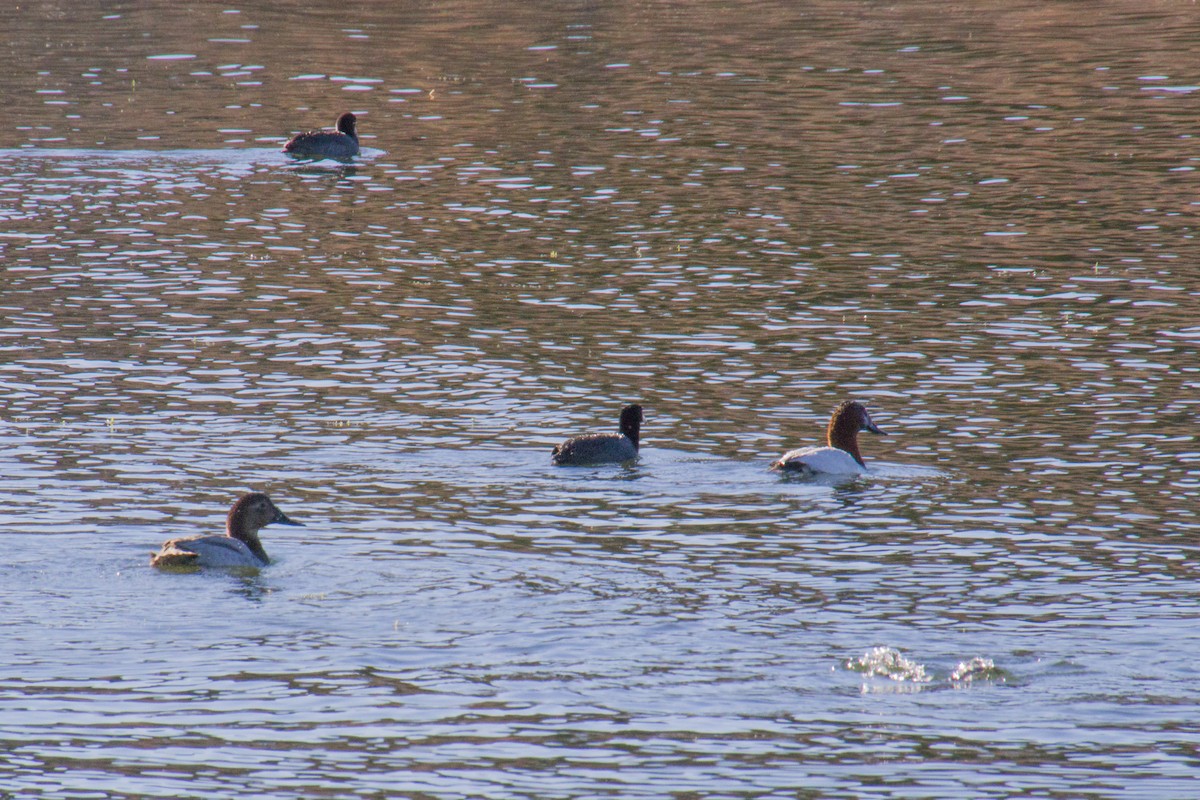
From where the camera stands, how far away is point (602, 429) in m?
20.2

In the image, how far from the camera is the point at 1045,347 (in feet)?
78.0

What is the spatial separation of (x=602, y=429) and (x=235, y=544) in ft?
17.3

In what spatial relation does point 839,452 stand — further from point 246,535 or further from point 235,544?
point 235,544

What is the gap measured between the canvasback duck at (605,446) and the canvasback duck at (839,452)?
1478 mm

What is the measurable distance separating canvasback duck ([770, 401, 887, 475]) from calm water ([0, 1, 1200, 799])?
7.4 inches

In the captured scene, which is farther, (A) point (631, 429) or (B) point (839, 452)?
(A) point (631, 429)

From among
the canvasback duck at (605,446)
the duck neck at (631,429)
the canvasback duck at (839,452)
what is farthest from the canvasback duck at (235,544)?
the canvasback duck at (839,452)

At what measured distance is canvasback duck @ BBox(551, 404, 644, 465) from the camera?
19000 millimetres

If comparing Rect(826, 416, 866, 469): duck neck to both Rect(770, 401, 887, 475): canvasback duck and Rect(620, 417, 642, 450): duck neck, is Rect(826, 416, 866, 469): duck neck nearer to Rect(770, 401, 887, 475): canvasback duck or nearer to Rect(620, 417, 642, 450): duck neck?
Rect(770, 401, 887, 475): canvasback duck

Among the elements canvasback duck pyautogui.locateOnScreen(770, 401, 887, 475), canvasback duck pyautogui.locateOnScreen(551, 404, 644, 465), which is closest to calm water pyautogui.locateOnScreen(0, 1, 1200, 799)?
canvasback duck pyautogui.locateOnScreen(770, 401, 887, 475)

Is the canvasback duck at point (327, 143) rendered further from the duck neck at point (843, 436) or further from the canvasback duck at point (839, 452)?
the duck neck at point (843, 436)

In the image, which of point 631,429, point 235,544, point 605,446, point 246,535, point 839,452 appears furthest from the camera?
point 631,429

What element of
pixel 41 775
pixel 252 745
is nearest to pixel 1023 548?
pixel 252 745

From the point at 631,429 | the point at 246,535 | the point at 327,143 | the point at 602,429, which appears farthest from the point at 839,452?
the point at 327,143
